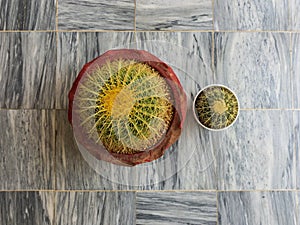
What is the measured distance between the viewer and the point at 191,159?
1.49 m

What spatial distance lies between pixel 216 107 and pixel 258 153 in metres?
0.30

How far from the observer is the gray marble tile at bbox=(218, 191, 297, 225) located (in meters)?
1.53

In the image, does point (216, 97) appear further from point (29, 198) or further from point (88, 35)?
point (29, 198)

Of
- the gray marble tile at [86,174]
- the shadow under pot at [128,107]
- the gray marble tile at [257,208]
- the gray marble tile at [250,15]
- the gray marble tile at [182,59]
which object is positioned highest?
the gray marble tile at [250,15]

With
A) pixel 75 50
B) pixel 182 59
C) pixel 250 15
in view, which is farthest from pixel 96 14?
pixel 250 15

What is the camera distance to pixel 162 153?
1264 mm

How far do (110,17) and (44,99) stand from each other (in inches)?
15.6

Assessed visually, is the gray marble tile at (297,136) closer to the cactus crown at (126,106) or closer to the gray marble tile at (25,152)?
the cactus crown at (126,106)

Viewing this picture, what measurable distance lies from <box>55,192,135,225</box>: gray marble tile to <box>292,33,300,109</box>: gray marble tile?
0.72 meters

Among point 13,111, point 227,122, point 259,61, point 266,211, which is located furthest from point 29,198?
point 259,61

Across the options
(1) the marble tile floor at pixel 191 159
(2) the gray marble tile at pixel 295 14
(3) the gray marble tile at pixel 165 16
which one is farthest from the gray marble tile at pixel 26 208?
(2) the gray marble tile at pixel 295 14

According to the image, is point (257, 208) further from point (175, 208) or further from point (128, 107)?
point (128, 107)

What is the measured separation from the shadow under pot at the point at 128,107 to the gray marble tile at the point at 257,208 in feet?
1.39

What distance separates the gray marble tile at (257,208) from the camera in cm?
153
